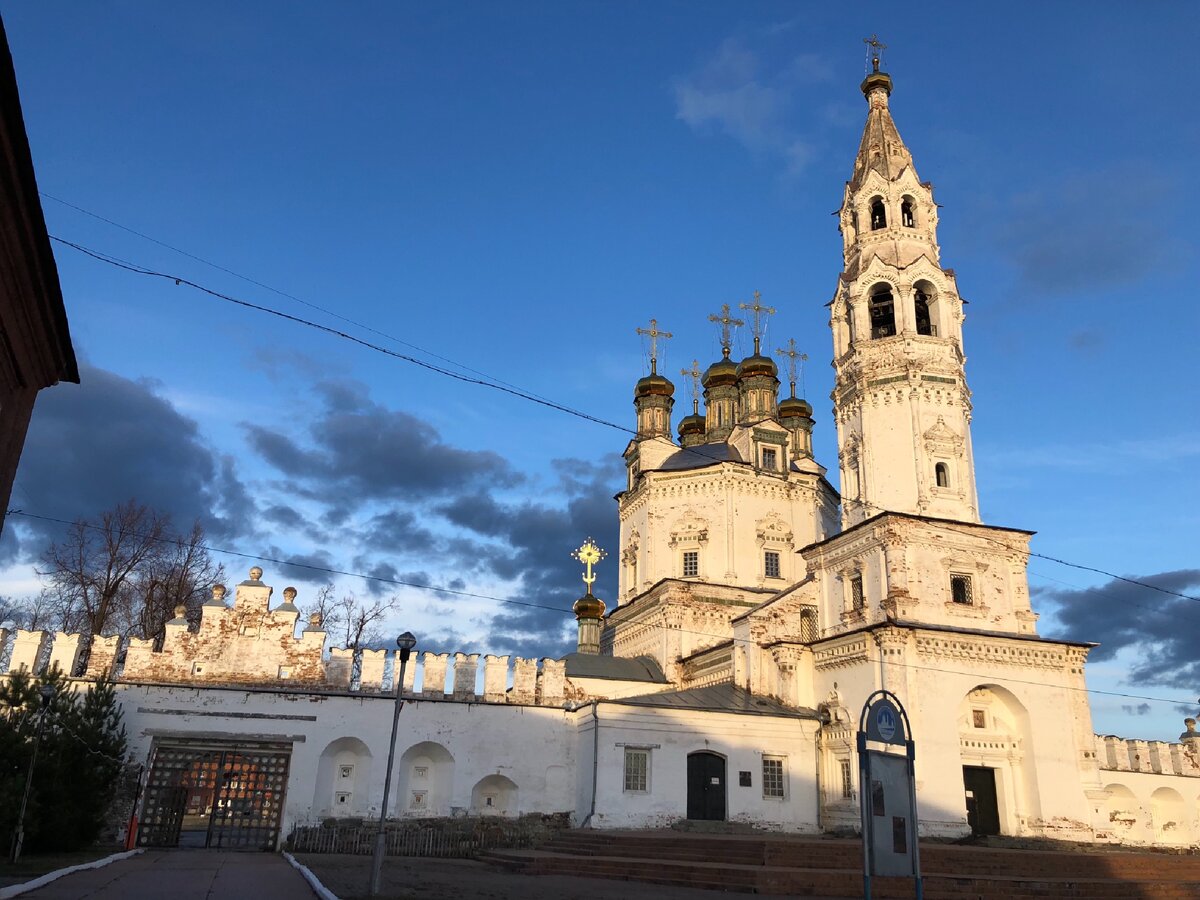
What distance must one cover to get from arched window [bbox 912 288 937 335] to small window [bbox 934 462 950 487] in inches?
199

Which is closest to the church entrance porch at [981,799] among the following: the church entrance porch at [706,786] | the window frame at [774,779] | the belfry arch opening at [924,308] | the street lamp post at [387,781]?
the window frame at [774,779]

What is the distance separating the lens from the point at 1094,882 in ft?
60.8

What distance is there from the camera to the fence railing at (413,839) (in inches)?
Answer: 948

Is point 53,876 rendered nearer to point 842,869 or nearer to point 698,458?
point 842,869

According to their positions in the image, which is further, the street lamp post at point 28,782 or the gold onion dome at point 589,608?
the gold onion dome at point 589,608

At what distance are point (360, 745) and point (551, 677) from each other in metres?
6.22

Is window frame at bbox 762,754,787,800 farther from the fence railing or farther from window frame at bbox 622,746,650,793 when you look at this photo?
the fence railing

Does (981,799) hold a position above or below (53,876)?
above

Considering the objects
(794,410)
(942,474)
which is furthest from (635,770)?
(794,410)

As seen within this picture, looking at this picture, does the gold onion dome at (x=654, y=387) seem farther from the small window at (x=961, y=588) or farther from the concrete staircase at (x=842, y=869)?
the concrete staircase at (x=842, y=869)

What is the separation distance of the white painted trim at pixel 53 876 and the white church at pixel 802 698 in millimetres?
5558

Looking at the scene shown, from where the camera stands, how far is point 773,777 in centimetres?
2944

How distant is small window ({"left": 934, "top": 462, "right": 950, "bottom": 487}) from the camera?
30.3 metres

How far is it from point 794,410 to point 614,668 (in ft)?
60.0
